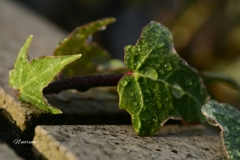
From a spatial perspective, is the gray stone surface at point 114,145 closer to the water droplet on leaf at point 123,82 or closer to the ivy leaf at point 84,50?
the water droplet on leaf at point 123,82

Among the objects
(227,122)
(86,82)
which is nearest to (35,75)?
(86,82)

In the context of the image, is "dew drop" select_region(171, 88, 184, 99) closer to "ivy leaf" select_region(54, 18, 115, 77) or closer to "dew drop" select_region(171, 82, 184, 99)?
"dew drop" select_region(171, 82, 184, 99)

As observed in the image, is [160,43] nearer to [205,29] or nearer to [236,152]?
[236,152]

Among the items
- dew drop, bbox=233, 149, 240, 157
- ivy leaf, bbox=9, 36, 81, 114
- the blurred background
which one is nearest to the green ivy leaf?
dew drop, bbox=233, 149, 240, 157

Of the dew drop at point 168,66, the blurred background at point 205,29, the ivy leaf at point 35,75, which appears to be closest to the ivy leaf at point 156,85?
the dew drop at point 168,66

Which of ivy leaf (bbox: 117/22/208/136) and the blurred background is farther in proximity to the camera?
the blurred background

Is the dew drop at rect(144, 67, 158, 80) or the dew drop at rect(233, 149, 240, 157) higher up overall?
the dew drop at rect(144, 67, 158, 80)
